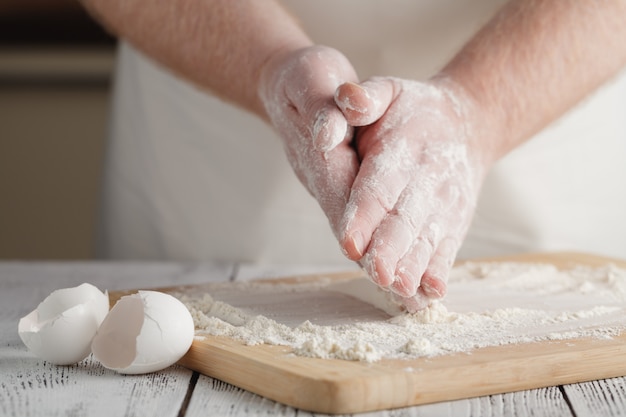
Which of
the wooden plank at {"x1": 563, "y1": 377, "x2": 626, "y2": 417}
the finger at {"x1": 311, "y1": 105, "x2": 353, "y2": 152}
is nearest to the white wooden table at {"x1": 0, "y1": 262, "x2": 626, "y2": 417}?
the wooden plank at {"x1": 563, "y1": 377, "x2": 626, "y2": 417}

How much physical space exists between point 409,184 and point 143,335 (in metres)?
0.36

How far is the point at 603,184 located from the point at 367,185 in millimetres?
967

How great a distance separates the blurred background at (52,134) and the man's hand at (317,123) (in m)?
1.54

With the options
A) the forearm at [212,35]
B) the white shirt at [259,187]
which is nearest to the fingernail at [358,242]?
the forearm at [212,35]

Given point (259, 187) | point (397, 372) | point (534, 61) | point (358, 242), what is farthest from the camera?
point (259, 187)

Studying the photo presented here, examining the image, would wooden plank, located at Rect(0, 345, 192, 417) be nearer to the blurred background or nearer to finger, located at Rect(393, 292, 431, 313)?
finger, located at Rect(393, 292, 431, 313)

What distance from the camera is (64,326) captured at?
793 millimetres

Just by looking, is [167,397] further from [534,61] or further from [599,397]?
[534,61]

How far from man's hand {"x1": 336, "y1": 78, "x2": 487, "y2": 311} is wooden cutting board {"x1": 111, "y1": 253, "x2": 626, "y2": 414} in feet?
0.48

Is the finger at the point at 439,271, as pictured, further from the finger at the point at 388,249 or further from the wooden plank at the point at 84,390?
the wooden plank at the point at 84,390

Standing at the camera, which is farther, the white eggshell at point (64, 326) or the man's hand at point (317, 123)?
the man's hand at point (317, 123)

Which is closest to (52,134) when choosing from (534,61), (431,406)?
(534,61)

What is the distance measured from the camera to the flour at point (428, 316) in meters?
0.82

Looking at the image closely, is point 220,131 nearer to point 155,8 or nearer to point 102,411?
point 155,8
